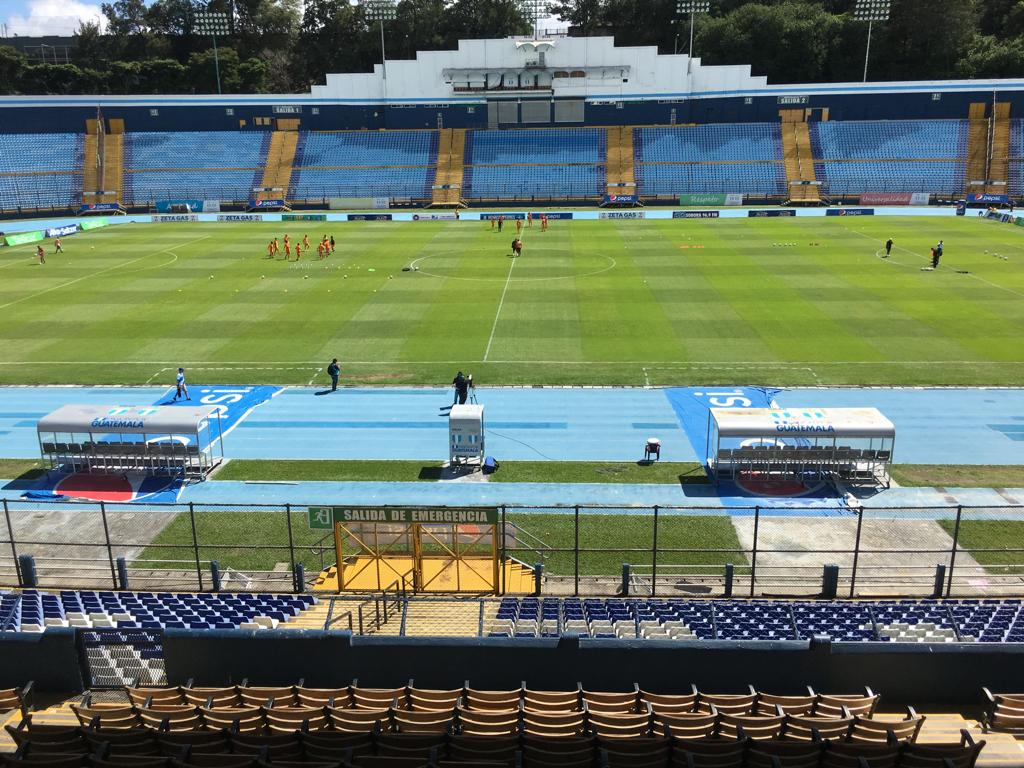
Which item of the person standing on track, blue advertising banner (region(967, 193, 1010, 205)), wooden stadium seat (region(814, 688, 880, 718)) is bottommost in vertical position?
the person standing on track

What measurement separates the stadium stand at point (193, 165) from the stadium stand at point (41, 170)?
5.15 meters

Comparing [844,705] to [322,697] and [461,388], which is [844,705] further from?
[461,388]

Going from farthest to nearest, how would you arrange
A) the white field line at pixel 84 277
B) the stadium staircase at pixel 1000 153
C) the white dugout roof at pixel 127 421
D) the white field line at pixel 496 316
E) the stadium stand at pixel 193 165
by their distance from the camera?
the stadium stand at pixel 193 165 → the stadium staircase at pixel 1000 153 → the white field line at pixel 84 277 → the white field line at pixel 496 316 → the white dugout roof at pixel 127 421

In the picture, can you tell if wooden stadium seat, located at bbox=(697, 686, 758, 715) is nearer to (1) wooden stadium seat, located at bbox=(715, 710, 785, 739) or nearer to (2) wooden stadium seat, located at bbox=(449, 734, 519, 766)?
(1) wooden stadium seat, located at bbox=(715, 710, 785, 739)

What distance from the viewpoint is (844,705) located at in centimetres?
957

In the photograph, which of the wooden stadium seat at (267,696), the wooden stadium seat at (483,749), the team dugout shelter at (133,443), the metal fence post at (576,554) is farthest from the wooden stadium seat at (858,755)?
the team dugout shelter at (133,443)

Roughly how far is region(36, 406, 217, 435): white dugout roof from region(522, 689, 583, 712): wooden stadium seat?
48.8ft

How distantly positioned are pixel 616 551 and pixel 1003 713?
6.14 metres

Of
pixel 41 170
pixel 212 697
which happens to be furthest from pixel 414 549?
pixel 41 170

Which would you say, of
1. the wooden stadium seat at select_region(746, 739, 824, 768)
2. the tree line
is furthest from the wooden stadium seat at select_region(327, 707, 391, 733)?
the tree line

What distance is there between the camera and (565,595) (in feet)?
48.6

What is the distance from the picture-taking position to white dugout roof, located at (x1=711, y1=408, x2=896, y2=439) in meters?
20.3

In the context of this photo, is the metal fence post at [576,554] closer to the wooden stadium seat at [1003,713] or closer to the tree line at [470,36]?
the wooden stadium seat at [1003,713]

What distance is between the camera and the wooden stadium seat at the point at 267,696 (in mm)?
9500
